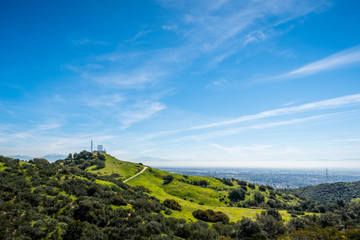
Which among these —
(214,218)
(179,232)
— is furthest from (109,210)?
(214,218)

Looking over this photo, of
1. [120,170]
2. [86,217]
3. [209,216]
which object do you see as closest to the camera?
[86,217]

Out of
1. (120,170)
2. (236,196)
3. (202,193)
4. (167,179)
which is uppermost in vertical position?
(120,170)

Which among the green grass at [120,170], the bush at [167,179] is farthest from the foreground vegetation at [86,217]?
the bush at [167,179]

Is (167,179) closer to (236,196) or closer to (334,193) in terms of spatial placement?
(236,196)

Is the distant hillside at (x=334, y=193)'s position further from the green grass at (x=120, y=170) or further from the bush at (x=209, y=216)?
the green grass at (x=120, y=170)

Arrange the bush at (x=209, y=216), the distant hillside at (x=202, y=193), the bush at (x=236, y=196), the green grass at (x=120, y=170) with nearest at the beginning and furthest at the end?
the bush at (x=209, y=216)
the distant hillside at (x=202, y=193)
the bush at (x=236, y=196)
the green grass at (x=120, y=170)

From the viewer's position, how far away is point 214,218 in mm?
48375

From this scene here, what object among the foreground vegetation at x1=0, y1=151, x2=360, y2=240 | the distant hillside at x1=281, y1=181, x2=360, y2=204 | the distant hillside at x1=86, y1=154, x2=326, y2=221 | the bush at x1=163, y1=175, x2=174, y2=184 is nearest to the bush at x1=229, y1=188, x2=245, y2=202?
the distant hillside at x1=86, y1=154, x2=326, y2=221

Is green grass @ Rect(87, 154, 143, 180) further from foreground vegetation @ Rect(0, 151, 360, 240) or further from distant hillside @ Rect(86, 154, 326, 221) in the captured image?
foreground vegetation @ Rect(0, 151, 360, 240)

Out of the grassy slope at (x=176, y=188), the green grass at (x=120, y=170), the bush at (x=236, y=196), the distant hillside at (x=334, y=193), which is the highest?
the green grass at (x=120, y=170)

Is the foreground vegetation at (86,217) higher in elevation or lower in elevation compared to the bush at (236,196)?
higher

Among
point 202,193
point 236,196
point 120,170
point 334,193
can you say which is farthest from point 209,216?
point 334,193

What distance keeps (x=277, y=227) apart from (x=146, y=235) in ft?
90.0

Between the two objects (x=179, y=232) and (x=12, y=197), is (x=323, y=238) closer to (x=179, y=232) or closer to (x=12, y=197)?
(x=179, y=232)
